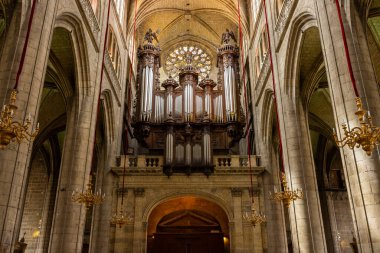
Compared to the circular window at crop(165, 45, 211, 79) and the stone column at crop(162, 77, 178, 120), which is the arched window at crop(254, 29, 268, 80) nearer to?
the stone column at crop(162, 77, 178, 120)

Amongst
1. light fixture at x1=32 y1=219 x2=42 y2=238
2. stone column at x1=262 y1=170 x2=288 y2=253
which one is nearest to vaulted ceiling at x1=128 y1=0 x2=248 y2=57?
stone column at x1=262 y1=170 x2=288 y2=253

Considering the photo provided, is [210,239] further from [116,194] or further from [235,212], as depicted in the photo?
[116,194]

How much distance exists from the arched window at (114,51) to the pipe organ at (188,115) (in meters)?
2.49

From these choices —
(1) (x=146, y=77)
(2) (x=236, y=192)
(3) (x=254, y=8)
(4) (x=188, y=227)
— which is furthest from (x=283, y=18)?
(4) (x=188, y=227)

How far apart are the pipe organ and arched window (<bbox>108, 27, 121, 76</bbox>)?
2492mm

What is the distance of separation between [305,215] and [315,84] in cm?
547

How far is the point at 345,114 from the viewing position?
779 cm

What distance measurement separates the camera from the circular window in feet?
87.0

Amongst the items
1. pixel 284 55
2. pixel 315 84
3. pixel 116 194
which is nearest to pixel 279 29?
pixel 284 55

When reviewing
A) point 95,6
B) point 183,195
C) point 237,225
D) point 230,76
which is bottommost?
point 237,225

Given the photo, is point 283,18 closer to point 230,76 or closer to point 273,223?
point 230,76

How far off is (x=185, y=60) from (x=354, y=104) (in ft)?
64.8

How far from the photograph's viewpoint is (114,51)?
58.6 ft

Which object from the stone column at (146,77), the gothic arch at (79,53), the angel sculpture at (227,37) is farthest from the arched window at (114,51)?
the angel sculpture at (227,37)
